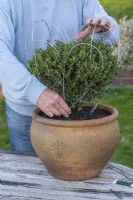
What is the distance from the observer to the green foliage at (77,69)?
184cm

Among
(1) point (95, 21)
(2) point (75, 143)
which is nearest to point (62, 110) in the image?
(2) point (75, 143)

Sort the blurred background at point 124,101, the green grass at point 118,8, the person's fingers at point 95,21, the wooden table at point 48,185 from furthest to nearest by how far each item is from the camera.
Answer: the green grass at point 118,8 → the blurred background at point 124,101 → the person's fingers at point 95,21 → the wooden table at point 48,185

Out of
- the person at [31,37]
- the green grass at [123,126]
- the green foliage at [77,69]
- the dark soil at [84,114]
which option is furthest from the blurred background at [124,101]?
the green foliage at [77,69]

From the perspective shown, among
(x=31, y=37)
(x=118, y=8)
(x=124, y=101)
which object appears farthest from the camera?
(x=118, y=8)

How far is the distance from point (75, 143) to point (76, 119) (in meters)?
0.12

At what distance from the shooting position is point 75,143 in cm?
183

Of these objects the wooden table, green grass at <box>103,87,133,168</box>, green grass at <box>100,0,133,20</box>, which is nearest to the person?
the wooden table

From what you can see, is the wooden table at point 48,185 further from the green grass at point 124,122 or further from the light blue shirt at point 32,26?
the green grass at point 124,122

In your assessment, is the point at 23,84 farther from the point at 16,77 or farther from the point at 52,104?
the point at 52,104

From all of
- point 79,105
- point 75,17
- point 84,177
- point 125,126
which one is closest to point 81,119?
point 79,105

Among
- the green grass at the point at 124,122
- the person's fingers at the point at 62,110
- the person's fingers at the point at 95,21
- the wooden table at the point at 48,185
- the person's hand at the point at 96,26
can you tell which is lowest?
the green grass at the point at 124,122

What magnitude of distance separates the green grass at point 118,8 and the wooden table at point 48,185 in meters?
5.19

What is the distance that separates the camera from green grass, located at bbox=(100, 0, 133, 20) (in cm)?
708

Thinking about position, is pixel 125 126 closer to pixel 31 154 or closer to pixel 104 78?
pixel 31 154
